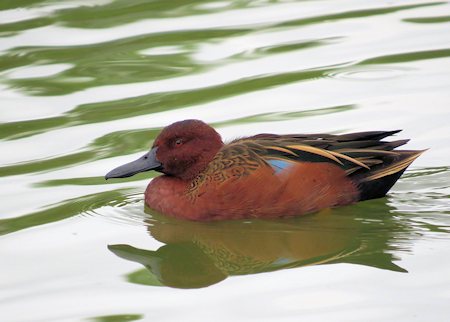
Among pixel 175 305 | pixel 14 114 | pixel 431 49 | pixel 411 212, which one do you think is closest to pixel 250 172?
pixel 411 212

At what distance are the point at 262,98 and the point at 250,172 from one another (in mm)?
2587

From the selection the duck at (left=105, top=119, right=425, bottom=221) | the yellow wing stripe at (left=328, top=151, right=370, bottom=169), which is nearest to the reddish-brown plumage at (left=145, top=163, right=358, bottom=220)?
the duck at (left=105, top=119, right=425, bottom=221)

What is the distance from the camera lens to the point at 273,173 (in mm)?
8844

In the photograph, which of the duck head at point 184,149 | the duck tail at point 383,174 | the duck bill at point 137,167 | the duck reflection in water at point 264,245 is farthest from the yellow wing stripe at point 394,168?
the duck bill at point 137,167

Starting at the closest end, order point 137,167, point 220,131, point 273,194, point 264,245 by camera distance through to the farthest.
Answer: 1. point 264,245
2. point 273,194
3. point 137,167
4. point 220,131

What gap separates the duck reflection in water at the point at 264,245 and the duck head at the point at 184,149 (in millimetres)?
385

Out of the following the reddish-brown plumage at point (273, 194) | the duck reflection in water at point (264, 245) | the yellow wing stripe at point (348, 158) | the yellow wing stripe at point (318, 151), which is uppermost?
the yellow wing stripe at point (318, 151)

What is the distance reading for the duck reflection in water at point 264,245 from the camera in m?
7.83

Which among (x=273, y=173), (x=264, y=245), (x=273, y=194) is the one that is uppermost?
(x=273, y=173)

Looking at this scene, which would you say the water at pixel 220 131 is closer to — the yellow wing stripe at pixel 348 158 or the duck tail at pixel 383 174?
the duck tail at pixel 383 174

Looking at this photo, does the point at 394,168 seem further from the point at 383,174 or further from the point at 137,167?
the point at 137,167

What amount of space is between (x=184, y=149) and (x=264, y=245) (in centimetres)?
122

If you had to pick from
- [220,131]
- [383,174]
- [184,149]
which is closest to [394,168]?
[383,174]

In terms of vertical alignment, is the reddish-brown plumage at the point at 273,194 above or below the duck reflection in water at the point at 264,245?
above
